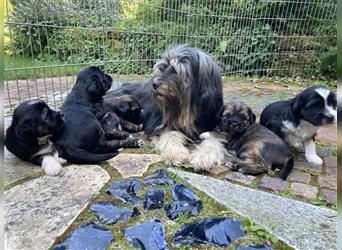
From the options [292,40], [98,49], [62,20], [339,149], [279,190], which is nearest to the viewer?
[339,149]

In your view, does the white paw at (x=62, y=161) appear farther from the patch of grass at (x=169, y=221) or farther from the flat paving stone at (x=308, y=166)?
the flat paving stone at (x=308, y=166)

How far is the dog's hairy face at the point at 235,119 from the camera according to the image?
141 inches

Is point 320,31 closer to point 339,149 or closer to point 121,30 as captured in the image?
point 121,30

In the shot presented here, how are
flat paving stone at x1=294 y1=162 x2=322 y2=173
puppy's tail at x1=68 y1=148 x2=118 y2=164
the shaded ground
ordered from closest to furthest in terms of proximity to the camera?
the shaded ground < puppy's tail at x1=68 y1=148 x2=118 y2=164 < flat paving stone at x1=294 y1=162 x2=322 y2=173

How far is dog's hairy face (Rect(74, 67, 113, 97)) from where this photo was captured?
369cm

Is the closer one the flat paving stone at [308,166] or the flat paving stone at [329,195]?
the flat paving stone at [329,195]

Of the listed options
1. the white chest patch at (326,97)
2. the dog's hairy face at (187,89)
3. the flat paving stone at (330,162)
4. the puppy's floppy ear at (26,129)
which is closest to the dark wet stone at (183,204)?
the dog's hairy face at (187,89)

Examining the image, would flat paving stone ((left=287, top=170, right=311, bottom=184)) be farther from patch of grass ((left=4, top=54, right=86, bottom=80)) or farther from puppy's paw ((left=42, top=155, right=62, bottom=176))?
patch of grass ((left=4, top=54, right=86, bottom=80))

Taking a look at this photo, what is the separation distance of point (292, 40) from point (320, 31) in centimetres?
69

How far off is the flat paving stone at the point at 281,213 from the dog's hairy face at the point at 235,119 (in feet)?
2.71

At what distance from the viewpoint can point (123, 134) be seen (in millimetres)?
3930

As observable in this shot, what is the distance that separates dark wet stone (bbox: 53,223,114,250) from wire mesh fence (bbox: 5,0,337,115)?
40.7 inches

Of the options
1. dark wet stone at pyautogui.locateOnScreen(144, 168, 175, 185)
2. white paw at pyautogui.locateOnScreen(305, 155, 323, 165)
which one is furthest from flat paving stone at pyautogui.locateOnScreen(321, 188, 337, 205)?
dark wet stone at pyautogui.locateOnScreen(144, 168, 175, 185)

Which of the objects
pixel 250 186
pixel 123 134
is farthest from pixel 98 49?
pixel 250 186
